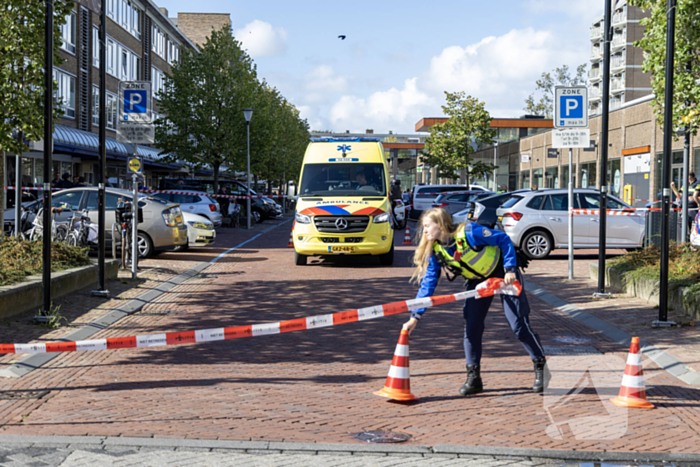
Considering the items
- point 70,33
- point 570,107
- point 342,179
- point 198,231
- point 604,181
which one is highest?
point 70,33

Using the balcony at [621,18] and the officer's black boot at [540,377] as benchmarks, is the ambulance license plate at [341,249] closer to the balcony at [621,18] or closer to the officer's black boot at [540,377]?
the officer's black boot at [540,377]

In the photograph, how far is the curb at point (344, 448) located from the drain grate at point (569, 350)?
9.16ft

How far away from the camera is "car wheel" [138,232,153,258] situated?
16.6 metres

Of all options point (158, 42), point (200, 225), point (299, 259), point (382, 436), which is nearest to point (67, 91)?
point (158, 42)

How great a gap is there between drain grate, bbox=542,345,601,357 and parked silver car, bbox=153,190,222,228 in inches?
740

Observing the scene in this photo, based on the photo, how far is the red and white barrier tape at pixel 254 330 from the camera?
536 centimetres

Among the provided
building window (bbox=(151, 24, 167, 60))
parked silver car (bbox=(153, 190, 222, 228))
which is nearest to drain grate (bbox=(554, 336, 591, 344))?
Answer: parked silver car (bbox=(153, 190, 222, 228))

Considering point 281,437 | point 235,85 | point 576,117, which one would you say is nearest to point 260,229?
point 235,85

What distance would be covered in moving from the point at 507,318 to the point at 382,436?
4.85 feet

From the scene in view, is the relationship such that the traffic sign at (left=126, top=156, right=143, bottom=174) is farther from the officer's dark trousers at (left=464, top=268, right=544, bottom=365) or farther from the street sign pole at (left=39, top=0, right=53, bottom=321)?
the officer's dark trousers at (left=464, top=268, right=544, bottom=365)

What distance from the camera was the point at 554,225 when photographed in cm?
1708

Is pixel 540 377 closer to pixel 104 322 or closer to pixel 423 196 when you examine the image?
pixel 104 322

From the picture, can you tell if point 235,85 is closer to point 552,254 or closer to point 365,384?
point 552,254

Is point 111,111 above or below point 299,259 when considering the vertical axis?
above
